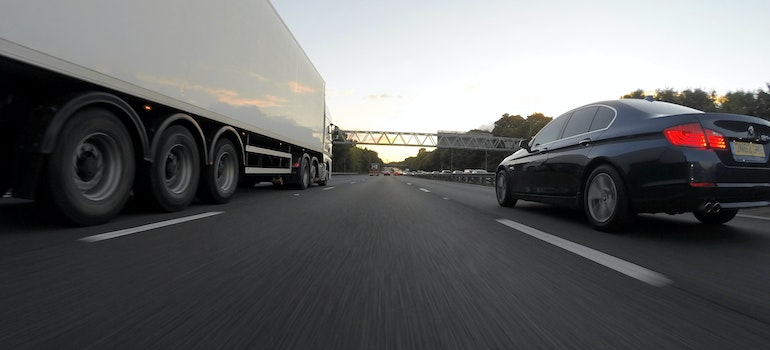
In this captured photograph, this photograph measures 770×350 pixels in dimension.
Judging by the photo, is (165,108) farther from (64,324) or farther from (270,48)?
(64,324)

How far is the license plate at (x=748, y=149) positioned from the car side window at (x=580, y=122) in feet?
5.91

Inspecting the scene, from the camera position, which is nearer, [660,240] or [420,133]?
[660,240]

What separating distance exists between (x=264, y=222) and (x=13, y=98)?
2879mm

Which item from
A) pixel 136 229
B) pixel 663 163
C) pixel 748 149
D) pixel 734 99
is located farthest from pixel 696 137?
pixel 734 99

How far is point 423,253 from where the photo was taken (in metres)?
4.05

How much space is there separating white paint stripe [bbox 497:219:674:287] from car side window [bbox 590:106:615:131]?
176 centimetres

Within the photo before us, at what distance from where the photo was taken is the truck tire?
4367mm

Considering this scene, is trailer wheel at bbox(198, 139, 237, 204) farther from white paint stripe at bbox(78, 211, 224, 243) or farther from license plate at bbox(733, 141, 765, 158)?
license plate at bbox(733, 141, 765, 158)

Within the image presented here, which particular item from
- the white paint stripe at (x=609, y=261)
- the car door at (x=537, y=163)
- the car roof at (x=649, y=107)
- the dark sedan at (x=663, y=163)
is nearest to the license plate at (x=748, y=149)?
the dark sedan at (x=663, y=163)

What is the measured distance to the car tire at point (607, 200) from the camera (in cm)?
Answer: 521

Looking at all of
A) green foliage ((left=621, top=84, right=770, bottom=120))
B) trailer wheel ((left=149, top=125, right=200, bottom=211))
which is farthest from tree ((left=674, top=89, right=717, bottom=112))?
trailer wheel ((left=149, top=125, right=200, bottom=211))

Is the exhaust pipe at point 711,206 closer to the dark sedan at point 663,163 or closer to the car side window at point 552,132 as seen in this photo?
the dark sedan at point 663,163

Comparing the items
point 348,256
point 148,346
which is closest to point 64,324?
point 148,346

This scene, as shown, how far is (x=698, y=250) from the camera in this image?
14.3 ft
